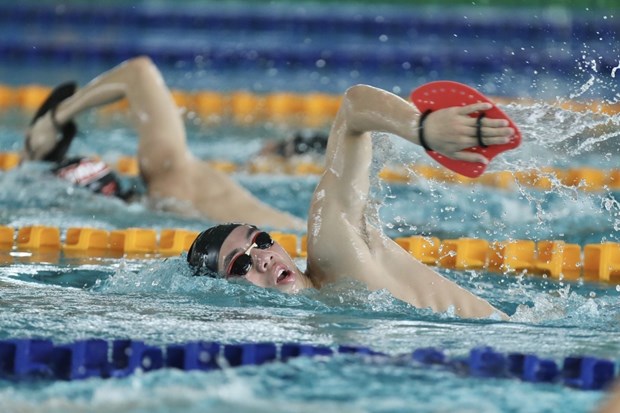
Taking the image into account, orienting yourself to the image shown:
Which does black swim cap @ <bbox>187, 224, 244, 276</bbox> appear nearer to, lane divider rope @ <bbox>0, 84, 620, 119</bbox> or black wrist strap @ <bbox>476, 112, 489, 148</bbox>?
black wrist strap @ <bbox>476, 112, 489, 148</bbox>

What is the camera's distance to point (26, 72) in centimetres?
820

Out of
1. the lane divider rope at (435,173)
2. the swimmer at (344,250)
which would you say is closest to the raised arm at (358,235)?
the swimmer at (344,250)

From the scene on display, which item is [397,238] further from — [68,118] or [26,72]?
[26,72]

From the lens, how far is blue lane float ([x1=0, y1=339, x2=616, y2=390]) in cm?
261

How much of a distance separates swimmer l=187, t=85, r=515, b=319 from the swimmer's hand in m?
0.33

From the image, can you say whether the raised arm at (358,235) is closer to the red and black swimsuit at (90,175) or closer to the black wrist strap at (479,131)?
the black wrist strap at (479,131)

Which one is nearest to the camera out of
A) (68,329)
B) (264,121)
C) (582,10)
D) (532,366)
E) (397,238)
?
(532,366)

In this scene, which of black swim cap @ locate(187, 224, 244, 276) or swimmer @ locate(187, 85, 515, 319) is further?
black swim cap @ locate(187, 224, 244, 276)

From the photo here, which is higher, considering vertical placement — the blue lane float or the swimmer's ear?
the swimmer's ear

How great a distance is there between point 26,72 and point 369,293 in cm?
572

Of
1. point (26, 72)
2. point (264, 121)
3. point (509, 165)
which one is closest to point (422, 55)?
point (264, 121)

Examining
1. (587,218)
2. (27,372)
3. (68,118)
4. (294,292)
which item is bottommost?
(27,372)

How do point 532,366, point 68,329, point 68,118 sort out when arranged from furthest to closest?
point 68,118 < point 68,329 < point 532,366

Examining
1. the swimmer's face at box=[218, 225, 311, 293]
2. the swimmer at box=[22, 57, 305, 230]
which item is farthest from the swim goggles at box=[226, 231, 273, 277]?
the swimmer at box=[22, 57, 305, 230]
